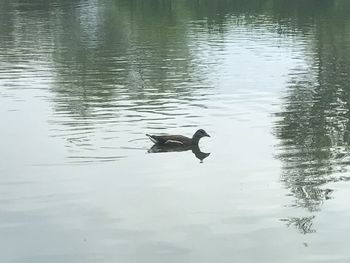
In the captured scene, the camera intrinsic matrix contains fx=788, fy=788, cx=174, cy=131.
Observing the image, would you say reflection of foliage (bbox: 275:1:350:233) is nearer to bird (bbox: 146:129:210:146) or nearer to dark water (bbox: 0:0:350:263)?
dark water (bbox: 0:0:350:263)

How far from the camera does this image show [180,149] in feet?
72.5

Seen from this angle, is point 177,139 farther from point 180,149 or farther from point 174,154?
point 174,154

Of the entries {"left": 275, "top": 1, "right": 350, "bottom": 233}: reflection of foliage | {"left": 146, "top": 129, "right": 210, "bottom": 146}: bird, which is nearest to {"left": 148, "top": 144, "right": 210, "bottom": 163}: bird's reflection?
{"left": 146, "top": 129, "right": 210, "bottom": 146}: bird

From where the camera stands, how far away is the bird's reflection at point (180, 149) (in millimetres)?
21625

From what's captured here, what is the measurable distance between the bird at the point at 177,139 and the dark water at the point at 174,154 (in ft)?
1.35

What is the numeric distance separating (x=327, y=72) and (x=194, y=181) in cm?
1996

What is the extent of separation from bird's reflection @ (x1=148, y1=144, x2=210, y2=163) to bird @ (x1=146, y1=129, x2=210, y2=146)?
0.28 ft

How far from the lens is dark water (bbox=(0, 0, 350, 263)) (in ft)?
48.8

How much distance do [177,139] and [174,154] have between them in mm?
551

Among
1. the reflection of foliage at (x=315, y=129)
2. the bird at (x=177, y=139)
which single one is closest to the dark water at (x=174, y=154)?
the reflection of foliage at (x=315, y=129)

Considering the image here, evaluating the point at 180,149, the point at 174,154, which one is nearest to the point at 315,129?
the point at 180,149

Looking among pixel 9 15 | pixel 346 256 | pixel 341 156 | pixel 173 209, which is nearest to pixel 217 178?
pixel 173 209

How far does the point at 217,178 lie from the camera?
63.4 ft

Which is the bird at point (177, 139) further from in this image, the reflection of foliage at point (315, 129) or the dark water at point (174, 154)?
the reflection of foliage at point (315, 129)
